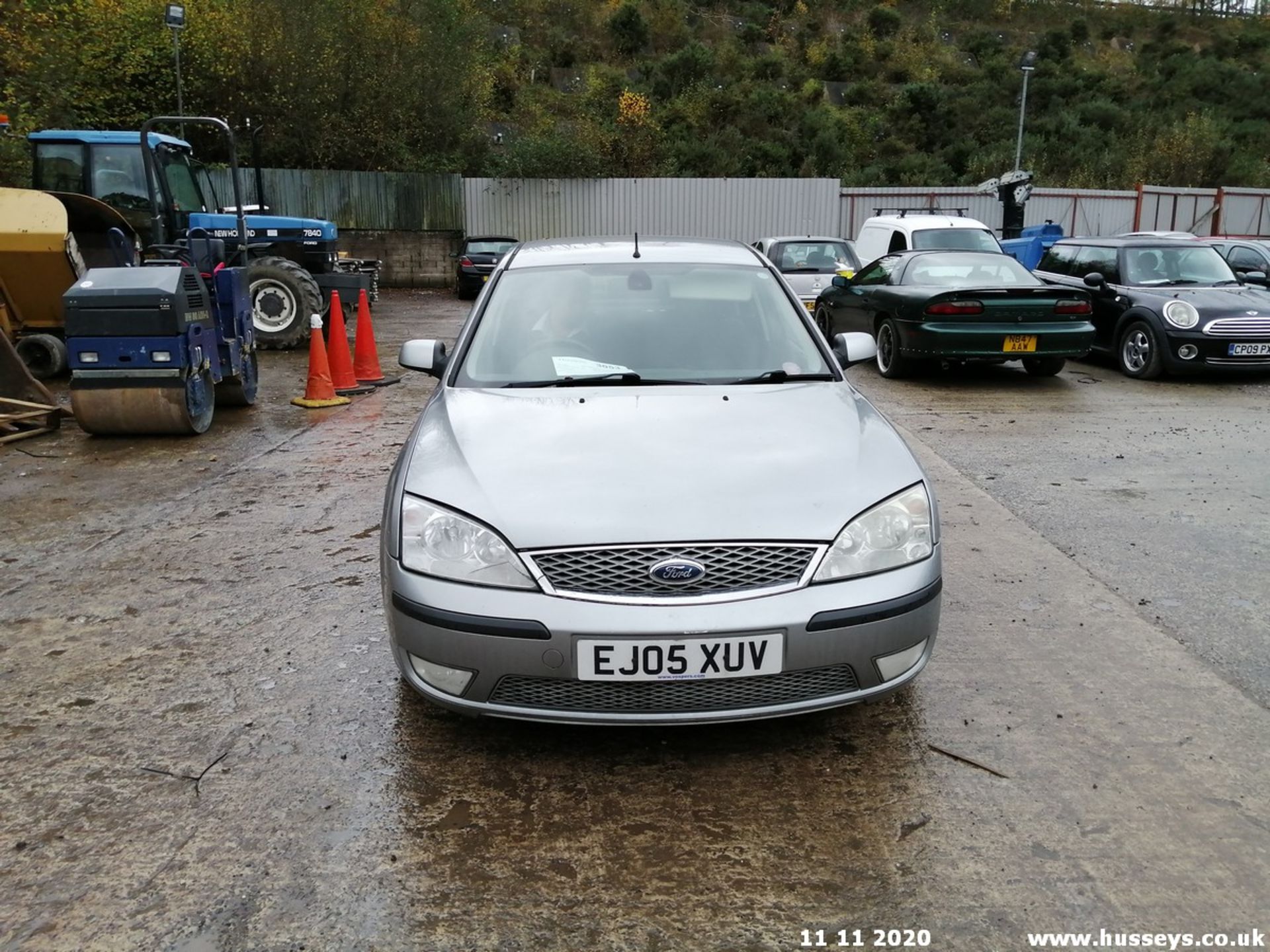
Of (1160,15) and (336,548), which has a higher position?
(1160,15)

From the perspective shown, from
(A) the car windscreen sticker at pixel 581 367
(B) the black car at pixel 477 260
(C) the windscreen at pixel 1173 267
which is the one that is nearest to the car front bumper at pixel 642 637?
(A) the car windscreen sticker at pixel 581 367

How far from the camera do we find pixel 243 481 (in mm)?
6492

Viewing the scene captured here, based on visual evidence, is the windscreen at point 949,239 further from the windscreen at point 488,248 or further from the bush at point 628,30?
the bush at point 628,30

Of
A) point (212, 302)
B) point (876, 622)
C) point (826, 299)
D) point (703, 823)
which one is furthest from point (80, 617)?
point (826, 299)

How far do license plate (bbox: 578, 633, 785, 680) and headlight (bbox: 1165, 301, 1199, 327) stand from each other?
9196 mm

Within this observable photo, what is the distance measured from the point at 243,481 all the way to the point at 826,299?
7.94 metres

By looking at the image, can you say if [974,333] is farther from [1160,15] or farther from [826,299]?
[1160,15]

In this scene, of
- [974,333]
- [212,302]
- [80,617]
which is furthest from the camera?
[974,333]

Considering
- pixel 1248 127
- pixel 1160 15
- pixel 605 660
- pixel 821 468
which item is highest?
pixel 1160 15

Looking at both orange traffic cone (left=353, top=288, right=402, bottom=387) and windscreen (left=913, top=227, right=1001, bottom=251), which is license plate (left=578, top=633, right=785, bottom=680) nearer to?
orange traffic cone (left=353, top=288, right=402, bottom=387)

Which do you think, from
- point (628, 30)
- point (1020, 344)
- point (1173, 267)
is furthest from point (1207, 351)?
point (628, 30)

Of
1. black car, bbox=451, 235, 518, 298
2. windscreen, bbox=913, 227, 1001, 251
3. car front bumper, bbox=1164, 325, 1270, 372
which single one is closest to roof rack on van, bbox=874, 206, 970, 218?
windscreen, bbox=913, 227, 1001, 251

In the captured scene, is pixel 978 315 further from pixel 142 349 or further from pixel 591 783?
pixel 591 783

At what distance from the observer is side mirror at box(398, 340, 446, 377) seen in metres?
4.49
